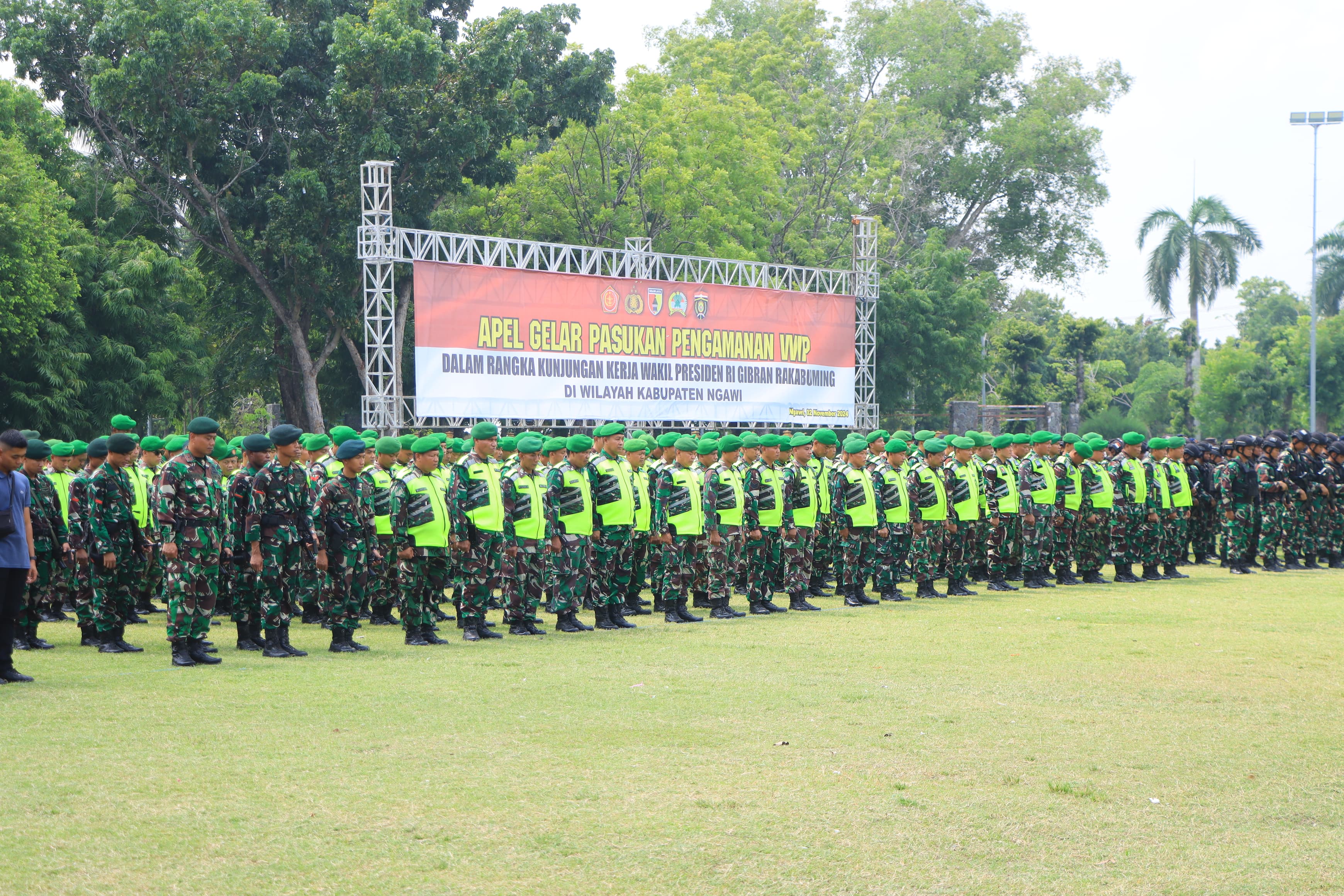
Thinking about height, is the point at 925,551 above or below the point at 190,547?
below

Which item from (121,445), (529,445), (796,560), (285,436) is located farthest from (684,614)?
(121,445)

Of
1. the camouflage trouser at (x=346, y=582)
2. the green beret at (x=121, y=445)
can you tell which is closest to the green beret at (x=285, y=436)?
the camouflage trouser at (x=346, y=582)

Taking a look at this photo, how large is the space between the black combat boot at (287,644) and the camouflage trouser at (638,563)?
327 cm

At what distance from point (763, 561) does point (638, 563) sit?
1.38 meters

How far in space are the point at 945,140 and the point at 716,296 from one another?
29.6 metres

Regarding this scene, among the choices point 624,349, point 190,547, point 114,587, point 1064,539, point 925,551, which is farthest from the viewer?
point 624,349

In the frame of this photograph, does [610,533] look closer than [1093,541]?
Yes

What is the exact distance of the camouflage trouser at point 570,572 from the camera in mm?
11188

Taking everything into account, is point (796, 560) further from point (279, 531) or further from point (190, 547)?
point (190, 547)

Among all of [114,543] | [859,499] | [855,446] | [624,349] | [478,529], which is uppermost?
[624,349]

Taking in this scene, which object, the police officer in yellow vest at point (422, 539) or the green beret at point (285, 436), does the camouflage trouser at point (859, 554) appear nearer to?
the police officer in yellow vest at point (422, 539)

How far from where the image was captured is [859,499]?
551 inches

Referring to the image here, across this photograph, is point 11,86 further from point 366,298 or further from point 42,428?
point 366,298

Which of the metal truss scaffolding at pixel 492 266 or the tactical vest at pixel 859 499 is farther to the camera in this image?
the metal truss scaffolding at pixel 492 266
